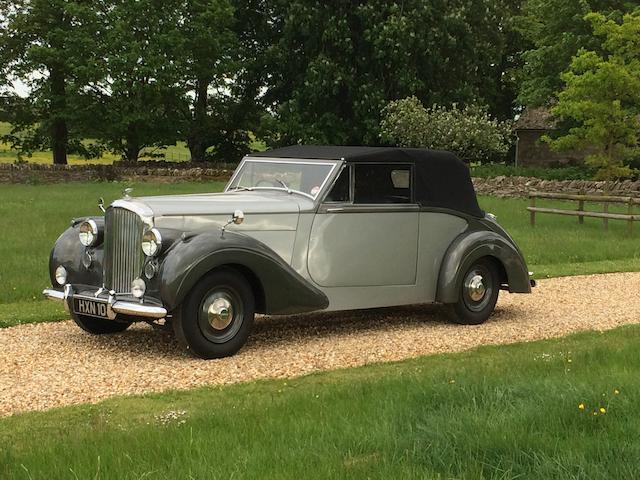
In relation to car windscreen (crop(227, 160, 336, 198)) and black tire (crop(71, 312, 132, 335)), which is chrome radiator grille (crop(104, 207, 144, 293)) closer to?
black tire (crop(71, 312, 132, 335))

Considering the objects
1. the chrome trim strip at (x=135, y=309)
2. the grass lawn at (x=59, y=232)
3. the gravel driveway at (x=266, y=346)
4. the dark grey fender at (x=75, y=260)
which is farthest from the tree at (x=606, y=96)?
the chrome trim strip at (x=135, y=309)

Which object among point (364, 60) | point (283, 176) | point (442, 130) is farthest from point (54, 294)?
point (364, 60)

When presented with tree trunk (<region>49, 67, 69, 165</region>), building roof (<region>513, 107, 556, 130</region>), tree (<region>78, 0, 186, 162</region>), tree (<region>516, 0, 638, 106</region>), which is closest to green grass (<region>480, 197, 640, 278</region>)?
tree (<region>516, 0, 638, 106</region>)

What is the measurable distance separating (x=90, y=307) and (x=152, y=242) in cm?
86

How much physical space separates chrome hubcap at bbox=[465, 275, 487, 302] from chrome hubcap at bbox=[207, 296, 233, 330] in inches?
113

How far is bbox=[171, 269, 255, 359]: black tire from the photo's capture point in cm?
663

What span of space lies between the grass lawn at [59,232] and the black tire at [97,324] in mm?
963

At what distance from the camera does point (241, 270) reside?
7.02 m

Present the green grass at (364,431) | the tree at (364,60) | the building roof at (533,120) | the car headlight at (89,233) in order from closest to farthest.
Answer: the green grass at (364,431) → the car headlight at (89,233) → the tree at (364,60) → the building roof at (533,120)

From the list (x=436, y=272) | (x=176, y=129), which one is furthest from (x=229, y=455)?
(x=176, y=129)

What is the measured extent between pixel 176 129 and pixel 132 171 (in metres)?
6.88

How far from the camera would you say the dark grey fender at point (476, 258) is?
8.30 m

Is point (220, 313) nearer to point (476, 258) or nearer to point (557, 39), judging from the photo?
point (476, 258)

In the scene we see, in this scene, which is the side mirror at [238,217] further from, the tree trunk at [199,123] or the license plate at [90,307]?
the tree trunk at [199,123]
